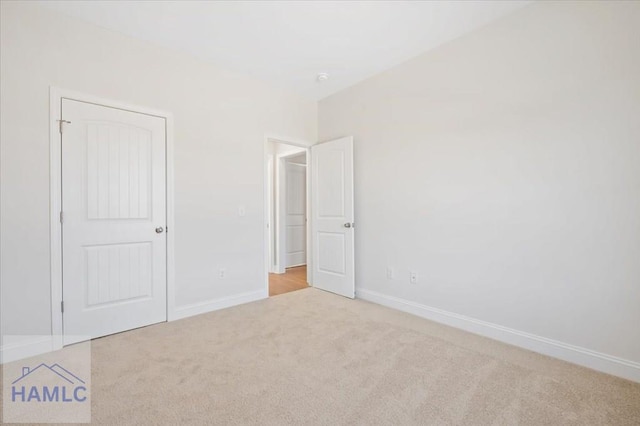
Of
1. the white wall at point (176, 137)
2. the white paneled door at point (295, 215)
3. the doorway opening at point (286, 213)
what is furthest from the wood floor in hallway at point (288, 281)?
the white wall at point (176, 137)

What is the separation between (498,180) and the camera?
96.0 inches

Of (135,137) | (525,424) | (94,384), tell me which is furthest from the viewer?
(135,137)

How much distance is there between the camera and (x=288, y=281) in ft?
15.0

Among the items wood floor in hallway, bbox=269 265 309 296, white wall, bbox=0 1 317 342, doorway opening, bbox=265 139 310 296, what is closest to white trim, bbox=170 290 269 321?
white wall, bbox=0 1 317 342

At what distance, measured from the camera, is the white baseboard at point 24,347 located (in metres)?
2.08

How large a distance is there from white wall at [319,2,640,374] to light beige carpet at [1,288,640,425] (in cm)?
42

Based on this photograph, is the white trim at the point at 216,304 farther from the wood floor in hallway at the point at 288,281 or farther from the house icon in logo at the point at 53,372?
the house icon in logo at the point at 53,372

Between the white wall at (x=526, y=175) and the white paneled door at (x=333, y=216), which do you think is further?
the white paneled door at (x=333, y=216)

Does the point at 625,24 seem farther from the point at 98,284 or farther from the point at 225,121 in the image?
the point at 98,284

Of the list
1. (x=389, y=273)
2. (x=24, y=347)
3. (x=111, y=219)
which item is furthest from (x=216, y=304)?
(x=389, y=273)

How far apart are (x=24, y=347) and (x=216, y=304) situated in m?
1.49

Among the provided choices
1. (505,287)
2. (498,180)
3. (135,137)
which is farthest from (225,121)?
(505,287)

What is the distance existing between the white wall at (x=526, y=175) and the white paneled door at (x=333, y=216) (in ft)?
1.51

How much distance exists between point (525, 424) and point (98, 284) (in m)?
3.17
